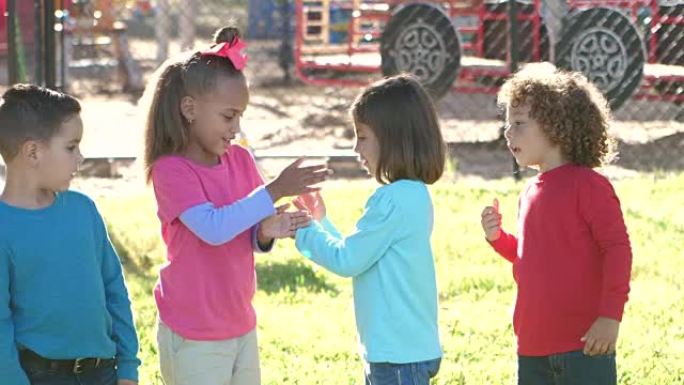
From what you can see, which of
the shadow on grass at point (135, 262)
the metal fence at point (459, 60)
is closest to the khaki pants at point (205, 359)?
the shadow on grass at point (135, 262)

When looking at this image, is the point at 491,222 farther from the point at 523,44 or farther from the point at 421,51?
the point at 523,44

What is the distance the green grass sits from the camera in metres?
5.32

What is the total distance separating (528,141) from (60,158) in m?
1.36

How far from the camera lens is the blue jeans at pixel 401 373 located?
11.9 ft

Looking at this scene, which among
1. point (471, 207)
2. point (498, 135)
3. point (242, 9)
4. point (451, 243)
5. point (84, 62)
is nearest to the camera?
point (451, 243)

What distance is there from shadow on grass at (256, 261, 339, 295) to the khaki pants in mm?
2705

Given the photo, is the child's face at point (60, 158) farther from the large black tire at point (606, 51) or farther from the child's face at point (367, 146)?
the large black tire at point (606, 51)

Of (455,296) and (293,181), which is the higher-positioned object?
(293,181)

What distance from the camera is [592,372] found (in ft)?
12.4

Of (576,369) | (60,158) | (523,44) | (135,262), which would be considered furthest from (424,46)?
(60,158)

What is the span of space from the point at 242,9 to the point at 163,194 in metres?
23.2

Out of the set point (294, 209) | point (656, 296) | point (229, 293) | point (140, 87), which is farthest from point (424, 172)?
point (140, 87)

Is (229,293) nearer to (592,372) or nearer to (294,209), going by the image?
(294,209)

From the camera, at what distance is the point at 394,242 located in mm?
3629
